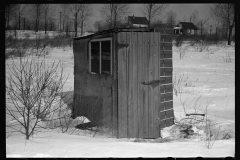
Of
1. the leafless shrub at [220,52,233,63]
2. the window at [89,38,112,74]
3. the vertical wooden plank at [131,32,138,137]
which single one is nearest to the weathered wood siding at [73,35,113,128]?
the window at [89,38,112,74]

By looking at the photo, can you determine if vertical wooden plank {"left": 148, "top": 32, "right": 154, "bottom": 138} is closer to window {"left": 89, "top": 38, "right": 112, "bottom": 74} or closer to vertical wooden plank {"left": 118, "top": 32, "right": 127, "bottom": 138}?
vertical wooden plank {"left": 118, "top": 32, "right": 127, "bottom": 138}

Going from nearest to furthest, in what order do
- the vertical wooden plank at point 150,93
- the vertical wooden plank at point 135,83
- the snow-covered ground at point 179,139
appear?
the snow-covered ground at point 179,139, the vertical wooden plank at point 135,83, the vertical wooden plank at point 150,93

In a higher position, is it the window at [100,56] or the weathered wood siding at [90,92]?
the window at [100,56]

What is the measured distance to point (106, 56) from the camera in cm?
655

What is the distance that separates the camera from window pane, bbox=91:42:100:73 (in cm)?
700

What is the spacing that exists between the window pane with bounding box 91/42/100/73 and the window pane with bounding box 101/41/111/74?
321mm

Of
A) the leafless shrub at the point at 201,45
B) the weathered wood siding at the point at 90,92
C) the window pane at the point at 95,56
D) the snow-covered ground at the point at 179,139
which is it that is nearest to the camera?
the snow-covered ground at the point at 179,139

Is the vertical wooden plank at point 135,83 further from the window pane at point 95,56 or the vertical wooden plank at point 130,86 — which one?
the window pane at point 95,56

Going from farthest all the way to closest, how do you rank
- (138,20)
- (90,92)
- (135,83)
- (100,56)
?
(138,20) → (90,92) → (100,56) → (135,83)

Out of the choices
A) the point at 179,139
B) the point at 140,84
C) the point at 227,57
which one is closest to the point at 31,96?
the point at 140,84

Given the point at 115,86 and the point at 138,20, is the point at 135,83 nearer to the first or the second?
the point at 115,86

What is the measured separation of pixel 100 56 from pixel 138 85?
1359 mm

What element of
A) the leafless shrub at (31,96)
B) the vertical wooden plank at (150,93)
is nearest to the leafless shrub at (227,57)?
the vertical wooden plank at (150,93)

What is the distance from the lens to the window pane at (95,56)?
A: 7.00m
